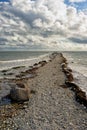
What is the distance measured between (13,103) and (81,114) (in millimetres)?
4884

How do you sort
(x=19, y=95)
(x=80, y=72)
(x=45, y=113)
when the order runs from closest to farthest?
Answer: (x=45, y=113), (x=19, y=95), (x=80, y=72)

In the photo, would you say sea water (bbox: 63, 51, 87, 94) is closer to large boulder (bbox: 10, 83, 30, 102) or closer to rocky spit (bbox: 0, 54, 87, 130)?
rocky spit (bbox: 0, 54, 87, 130)

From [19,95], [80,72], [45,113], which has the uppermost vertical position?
[19,95]

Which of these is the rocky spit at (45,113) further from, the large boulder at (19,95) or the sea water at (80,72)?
the sea water at (80,72)

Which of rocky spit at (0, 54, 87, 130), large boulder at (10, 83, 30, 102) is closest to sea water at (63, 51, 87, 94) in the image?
rocky spit at (0, 54, 87, 130)

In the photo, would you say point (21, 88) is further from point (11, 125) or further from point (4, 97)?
point (11, 125)

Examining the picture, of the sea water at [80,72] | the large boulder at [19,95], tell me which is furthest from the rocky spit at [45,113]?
the sea water at [80,72]

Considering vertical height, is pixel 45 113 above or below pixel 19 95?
below

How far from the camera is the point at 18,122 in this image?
12.6 metres

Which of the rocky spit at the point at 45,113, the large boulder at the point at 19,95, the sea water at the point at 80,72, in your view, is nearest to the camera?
the rocky spit at the point at 45,113

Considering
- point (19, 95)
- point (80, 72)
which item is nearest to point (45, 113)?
point (19, 95)

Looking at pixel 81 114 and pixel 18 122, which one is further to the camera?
pixel 81 114

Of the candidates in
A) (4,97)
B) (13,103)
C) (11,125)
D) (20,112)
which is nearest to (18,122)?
(11,125)

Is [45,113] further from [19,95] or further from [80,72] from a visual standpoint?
[80,72]
